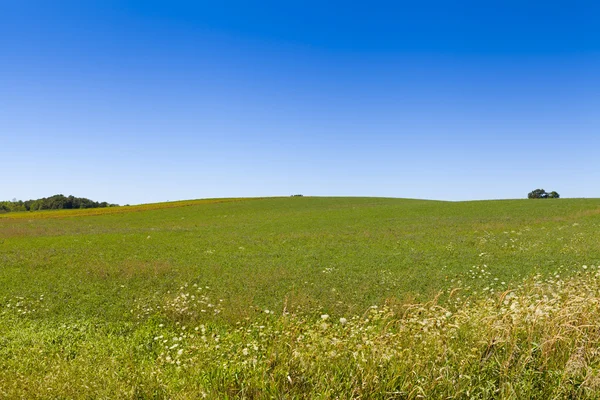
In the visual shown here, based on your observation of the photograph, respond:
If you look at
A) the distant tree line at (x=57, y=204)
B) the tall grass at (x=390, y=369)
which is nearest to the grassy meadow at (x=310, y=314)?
the tall grass at (x=390, y=369)

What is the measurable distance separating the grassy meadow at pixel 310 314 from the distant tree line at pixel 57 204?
72480 millimetres

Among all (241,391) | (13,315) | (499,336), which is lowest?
(13,315)

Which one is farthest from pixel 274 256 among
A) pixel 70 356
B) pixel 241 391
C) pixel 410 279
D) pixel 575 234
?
pixel 575 234

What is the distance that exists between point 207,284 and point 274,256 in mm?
6700

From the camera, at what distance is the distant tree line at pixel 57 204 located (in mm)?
94125

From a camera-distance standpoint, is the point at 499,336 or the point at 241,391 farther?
the point at 499,336

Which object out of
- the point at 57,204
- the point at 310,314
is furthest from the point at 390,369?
the point at 57,204

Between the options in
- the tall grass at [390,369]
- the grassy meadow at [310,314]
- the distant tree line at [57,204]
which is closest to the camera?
the tall grass at [390,369]

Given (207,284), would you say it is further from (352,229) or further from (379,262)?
(352,229)

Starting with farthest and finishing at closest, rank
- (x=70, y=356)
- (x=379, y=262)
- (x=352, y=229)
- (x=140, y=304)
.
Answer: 1. (x=352, y=229)
2. (x=379, y=262)
3. (x=140, y=304)
4. (x=70, y=356)

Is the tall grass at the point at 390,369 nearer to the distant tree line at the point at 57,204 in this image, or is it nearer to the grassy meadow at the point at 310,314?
the grassy meadow at the point at 310,314

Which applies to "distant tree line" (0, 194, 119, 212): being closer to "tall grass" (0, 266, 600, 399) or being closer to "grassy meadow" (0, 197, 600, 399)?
"grassy meadow" (0, 197, 600, 399)

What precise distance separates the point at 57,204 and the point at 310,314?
101651 millimetres

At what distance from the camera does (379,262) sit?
19375mm
